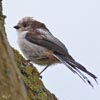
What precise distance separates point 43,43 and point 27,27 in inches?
20.4

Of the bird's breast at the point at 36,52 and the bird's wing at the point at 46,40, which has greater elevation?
the bird's wing at the point at 46,40

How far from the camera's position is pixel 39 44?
332 inches

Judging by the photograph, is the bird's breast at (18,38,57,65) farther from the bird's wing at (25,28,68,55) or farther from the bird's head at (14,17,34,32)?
the bird's head at (14,17,34,32)

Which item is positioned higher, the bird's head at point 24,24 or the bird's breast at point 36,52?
the bird's head at point 24,24

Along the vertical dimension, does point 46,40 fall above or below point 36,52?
above

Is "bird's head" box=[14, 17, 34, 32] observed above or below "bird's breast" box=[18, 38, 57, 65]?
above

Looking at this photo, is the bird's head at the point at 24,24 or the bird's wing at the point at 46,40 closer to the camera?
the bird's wing at the point at 46,40

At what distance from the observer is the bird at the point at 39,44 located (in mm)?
8164

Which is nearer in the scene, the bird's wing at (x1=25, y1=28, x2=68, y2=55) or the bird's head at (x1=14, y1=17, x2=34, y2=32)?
the bird's wing at (x1=25, y1=28, x2=68, y2=55)

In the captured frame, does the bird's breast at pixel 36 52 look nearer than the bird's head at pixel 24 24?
Yes

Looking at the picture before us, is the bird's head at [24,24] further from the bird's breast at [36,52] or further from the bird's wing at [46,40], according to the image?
the bird's breast at [36,52]

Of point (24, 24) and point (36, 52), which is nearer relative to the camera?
point (36, 52)

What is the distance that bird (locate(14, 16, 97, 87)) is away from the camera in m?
8.16

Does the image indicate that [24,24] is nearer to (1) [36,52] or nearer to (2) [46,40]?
(2) [46,40]
